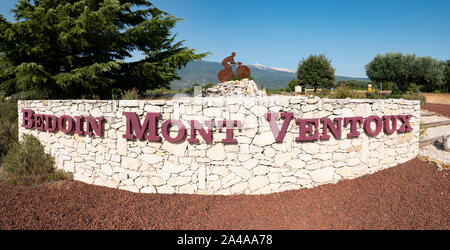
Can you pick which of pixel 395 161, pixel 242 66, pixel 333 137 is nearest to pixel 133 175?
pixel 333 137

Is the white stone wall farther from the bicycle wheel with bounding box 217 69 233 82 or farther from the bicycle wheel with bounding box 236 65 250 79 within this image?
the bicycle wheel with bounding box 236 65 250 79

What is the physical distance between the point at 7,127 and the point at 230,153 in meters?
10.4

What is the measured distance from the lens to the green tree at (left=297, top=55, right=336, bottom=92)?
905 inches

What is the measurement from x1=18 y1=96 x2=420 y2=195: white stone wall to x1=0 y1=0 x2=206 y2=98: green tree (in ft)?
15.3

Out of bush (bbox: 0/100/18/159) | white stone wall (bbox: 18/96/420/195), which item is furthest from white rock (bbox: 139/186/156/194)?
bush (bbox: 0/100/18/159)

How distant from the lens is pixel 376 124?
6.71 m

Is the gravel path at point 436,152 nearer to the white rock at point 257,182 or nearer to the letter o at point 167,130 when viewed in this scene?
the white rock at point 257,182

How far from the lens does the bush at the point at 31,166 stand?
6.95m

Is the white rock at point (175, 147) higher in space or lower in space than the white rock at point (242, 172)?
higher

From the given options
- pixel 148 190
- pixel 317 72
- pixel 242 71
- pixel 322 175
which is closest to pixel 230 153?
pixel 148 190

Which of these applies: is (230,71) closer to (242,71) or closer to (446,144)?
(242,71)

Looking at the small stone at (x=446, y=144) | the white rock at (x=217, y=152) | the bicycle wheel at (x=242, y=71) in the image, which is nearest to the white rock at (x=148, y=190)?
the white rock at (x=217, y=152)

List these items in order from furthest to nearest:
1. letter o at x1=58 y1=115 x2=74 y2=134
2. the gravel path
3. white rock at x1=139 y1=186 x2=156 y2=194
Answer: the gravel path < letter o at x1=58 y1=115 x2=74 y2=134 < white rock at x1=139 y1=186 x2=156 y2=194

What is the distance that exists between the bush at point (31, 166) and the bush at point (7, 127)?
6.50 feet
